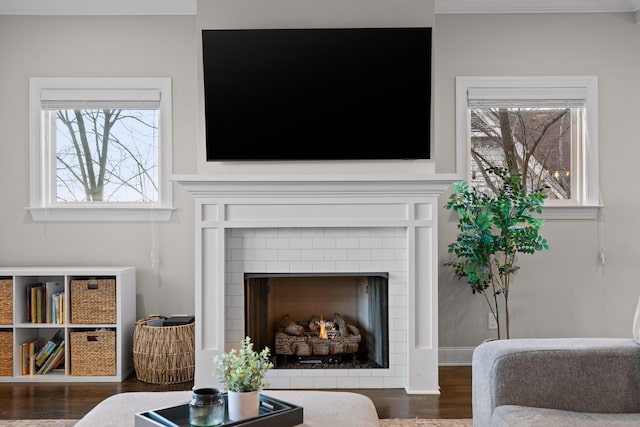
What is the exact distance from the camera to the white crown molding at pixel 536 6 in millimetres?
4217

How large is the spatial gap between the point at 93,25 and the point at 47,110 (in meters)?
0.70

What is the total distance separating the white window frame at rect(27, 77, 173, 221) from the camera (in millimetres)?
4266

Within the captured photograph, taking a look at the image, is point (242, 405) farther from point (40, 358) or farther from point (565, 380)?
point (40, 358)

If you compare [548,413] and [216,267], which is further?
[216,267]

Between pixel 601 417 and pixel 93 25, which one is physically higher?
pixel 93 25

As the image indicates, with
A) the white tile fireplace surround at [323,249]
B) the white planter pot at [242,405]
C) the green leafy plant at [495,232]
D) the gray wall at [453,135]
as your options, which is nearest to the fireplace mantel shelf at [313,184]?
the white tile fireplace surround at [323,249]

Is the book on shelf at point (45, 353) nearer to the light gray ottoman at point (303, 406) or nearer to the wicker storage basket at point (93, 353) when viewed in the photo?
the wicker storage basket at point (93, 353)

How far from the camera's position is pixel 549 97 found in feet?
14.0

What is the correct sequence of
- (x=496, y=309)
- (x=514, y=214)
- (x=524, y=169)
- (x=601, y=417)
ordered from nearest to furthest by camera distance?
(x=601, y=417), (x=514, y=214), (x=496, y=309), (x=524, y=169)

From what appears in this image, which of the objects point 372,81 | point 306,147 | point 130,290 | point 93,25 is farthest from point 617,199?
point 93,25

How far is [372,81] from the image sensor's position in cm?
362

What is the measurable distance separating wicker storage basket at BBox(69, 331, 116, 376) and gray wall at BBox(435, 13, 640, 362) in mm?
2303

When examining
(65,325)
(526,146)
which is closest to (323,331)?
(65,325)

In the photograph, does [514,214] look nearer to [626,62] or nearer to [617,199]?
[617,199]
